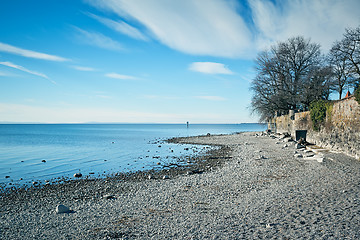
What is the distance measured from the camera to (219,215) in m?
5.81

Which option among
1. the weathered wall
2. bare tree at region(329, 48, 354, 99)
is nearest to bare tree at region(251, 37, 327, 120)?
bare tree at region(329, 48, 354, 99)

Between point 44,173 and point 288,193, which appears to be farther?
point 44,173

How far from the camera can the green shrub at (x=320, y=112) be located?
→ 14.4m

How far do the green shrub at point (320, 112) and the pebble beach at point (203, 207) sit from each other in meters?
4.86

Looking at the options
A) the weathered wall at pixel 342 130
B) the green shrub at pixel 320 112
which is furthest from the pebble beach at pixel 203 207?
the green shrub at pixel 320 112

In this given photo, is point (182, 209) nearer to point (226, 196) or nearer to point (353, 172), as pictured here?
point (226, 196)

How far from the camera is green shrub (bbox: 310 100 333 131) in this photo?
14422 mm

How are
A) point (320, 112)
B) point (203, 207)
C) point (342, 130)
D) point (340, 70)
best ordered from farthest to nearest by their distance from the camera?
point (340, 70) < point (320, 112) < point (342, 130) < point (203, 207)

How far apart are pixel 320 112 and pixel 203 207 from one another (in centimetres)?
1303

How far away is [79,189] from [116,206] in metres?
3.67

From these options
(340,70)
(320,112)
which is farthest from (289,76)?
(320,112)

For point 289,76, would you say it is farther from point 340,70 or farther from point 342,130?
point 342,130

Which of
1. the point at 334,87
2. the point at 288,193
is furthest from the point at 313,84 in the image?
the point at 288,193

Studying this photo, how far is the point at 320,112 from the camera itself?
15.5 m
